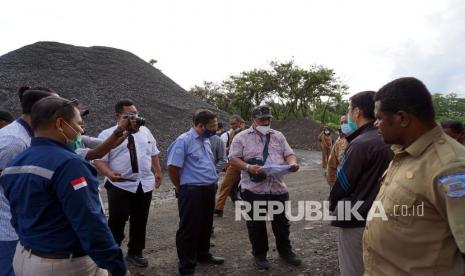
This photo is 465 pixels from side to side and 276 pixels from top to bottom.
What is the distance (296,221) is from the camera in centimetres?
664

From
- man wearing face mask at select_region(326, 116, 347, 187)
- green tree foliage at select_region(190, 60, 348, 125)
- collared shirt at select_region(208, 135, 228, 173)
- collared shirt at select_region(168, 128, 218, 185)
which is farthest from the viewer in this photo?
green tree foliage at select_region(190, 60, 348, 125)

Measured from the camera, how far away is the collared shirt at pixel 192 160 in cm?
443

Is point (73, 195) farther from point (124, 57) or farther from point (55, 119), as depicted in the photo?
point (124, 57)

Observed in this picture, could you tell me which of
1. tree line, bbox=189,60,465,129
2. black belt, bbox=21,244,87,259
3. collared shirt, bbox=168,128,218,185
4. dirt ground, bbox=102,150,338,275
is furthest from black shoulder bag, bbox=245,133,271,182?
tree line, bbox=189,60,465,129

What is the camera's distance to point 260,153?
4.69 meters

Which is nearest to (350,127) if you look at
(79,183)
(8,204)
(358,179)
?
(358,179)

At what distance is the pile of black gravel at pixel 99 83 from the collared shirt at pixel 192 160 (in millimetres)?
9930

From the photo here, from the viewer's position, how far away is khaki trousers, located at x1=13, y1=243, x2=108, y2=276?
209 centimetres

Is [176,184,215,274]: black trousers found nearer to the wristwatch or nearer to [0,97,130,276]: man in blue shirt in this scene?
the wristwatch

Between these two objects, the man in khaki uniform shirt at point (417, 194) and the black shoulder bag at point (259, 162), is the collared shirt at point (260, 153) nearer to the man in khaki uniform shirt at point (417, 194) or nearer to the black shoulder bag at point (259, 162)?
the black shoulder bag at point (259, 162)

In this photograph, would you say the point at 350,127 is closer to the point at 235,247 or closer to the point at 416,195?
the point at 416,195

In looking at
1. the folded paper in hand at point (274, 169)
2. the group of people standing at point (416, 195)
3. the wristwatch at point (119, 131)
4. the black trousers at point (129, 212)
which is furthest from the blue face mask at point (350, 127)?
the black trousers at point (129, 212)

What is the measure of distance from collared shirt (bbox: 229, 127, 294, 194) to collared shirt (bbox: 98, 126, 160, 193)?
1029mm

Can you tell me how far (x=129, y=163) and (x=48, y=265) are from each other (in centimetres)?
256
